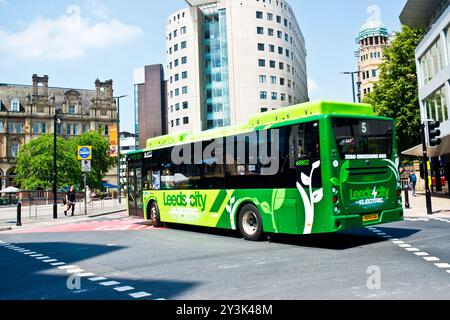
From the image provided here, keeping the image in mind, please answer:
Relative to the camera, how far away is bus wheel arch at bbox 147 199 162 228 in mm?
16969

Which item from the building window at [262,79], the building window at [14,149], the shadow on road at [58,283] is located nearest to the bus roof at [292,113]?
the shadow on road at [58,283]

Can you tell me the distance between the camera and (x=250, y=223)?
1227 centimetres

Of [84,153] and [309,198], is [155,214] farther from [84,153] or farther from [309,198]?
[84,153]

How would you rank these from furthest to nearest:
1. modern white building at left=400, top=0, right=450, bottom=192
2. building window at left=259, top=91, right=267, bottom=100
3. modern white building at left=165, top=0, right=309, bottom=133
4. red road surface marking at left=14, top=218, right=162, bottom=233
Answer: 1. modern white building at left=165, top=0, right=309, bottom=133
2. building window at left=259, top=91, right=267, bottom=100
3. modern white building at left=400, top=0, right=450, bottom=192
4. red road surface marking at left=14, top=218, right=162, bottom=233

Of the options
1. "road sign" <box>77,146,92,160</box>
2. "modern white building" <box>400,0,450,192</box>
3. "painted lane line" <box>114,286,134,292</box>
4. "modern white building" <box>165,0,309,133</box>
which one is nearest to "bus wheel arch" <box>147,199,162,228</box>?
"painted lane line" <box>114,286,134,292</box>

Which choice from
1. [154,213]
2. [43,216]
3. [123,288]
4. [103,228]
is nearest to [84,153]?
[43,216]

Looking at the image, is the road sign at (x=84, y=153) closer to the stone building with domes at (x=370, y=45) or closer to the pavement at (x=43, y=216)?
the pavement at (x=43, y=216)

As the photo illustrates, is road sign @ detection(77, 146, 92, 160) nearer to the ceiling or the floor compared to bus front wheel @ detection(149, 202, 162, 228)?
nearer to the ceiling

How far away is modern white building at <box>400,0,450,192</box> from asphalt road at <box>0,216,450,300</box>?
16.4 meters

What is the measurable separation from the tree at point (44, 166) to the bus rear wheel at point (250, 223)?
173 ft

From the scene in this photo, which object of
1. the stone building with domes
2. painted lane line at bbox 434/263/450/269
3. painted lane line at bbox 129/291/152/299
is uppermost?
the stone building with domes

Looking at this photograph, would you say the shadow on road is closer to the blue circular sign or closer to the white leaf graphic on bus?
the white leaf graphic on bus

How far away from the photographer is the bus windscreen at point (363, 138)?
10047mm

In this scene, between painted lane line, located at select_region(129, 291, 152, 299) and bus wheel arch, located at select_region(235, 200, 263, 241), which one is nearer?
painted lane line, located at select_region(129, 291, 152, 299)
